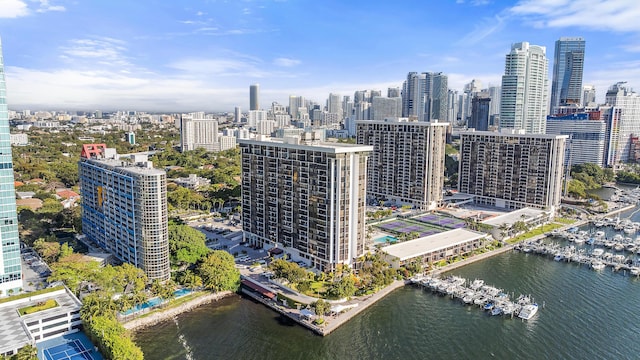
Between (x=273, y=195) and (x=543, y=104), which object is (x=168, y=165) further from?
(x=543, y=104)

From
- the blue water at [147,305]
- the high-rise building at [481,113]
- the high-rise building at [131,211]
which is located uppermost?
the high-rise building at [481,113]

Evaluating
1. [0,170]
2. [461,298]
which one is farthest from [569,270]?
[0,170]

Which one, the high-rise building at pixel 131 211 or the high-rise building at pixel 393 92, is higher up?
the high-rise building at pixel 393 92

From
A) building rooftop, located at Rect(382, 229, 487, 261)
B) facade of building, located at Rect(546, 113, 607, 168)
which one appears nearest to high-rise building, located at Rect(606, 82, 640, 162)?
facade of building, located at Rect(546, 113, 607, 168)

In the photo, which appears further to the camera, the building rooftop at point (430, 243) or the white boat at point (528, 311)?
the building rooftop at point (430, 243)

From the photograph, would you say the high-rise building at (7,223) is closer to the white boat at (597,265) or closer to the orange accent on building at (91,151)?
the orange accent on building at (91,151)

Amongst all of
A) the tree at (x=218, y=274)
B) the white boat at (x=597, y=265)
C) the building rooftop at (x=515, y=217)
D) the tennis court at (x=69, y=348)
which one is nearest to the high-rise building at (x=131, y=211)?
the tree at (x=218, y=274)

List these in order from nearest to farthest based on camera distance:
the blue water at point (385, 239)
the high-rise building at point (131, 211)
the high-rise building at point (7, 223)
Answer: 1. the high-rise building at point (7, 223)
2. the high-rise building at point (131, 211)
3. the blue water at point (385, 239)
